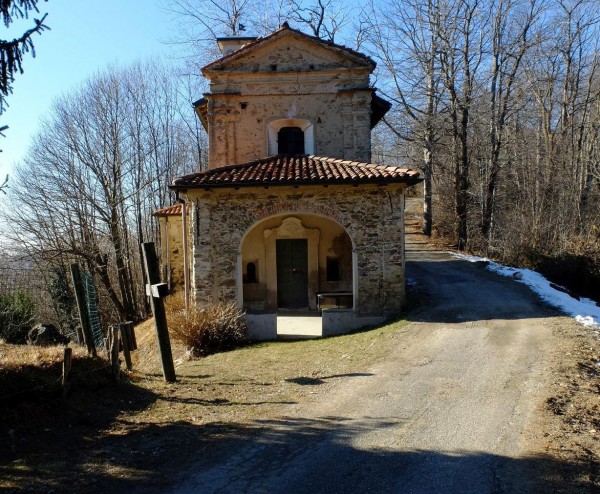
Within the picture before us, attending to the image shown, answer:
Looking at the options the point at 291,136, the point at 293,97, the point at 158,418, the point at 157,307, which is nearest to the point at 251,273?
the point at 291,136

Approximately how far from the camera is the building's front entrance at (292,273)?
1614cm

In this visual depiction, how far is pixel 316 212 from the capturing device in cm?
1343

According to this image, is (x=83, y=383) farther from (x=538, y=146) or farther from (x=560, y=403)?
(x=538, y=146)

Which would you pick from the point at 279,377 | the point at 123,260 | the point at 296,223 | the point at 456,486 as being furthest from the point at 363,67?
the point at 123,260

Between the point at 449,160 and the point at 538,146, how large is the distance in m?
4.78

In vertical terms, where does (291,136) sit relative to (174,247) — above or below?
above

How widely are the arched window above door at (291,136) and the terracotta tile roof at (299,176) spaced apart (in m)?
2.84

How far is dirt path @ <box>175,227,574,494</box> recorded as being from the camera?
4887 mm

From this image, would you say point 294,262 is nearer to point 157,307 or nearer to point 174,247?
point 174,247

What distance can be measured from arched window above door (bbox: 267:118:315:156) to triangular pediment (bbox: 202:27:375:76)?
5.55 ft

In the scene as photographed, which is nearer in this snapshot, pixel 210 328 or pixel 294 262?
pixel 210 328

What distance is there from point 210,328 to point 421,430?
713cm

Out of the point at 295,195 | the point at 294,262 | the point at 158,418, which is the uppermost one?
the point at 295,195

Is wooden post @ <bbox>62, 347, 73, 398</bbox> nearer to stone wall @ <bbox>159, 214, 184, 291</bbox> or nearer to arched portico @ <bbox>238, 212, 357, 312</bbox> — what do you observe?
arched portico @ <bbox>238, 212, 357, 312</bbox>
